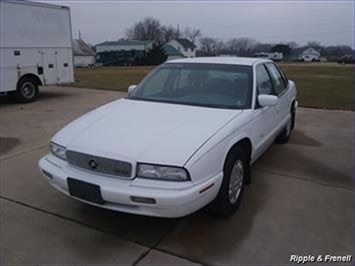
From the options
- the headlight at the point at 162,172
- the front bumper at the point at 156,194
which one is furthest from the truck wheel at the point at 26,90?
the headlight at the point at 162,172

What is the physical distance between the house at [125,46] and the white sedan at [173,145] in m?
64.3

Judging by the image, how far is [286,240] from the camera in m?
3.28

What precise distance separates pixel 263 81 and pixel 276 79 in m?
0.88

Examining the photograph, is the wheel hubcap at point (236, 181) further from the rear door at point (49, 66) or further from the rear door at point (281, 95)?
the rear door at point (49, 66)

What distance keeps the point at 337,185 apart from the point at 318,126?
3.55m

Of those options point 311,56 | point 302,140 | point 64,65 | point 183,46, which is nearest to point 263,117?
point 302,140

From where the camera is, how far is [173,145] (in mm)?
3146

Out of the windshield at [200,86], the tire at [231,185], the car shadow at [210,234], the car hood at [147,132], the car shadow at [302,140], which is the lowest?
the car shadow at [210,234]

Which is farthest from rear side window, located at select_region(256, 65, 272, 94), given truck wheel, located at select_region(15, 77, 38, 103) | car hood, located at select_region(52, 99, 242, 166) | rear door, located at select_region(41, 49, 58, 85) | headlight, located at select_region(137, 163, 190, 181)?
rear door, located at select_region(41, 49, 58, 85)

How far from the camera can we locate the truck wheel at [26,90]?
1129 cm

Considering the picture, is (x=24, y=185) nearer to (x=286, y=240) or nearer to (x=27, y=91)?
(x=286, y=240)

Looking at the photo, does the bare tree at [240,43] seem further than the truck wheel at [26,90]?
Yes

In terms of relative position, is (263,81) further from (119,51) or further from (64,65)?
(119,51)

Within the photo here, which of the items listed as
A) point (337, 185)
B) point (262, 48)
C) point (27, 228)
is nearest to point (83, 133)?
point (27, 228)
